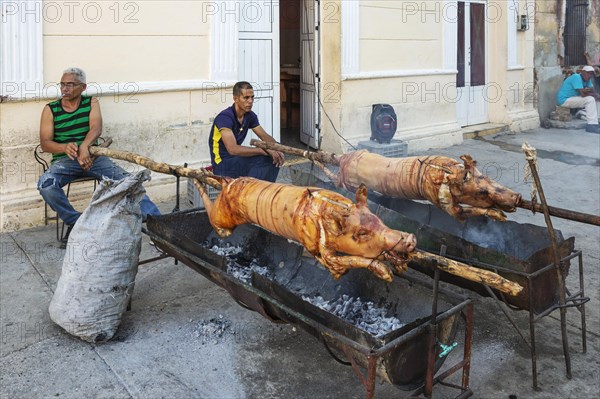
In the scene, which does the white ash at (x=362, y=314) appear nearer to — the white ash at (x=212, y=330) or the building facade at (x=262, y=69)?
the white ash at (x=212, y=330)

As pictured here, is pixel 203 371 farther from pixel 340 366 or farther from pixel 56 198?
pixel 56 198

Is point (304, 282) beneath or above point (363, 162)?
beneath

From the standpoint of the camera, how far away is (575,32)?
14.5 m

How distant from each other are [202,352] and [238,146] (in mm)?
2424

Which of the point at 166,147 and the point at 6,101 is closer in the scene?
the point at 6,101

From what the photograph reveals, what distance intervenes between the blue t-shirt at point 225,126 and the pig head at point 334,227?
224cm

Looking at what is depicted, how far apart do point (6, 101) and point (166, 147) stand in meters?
1.90

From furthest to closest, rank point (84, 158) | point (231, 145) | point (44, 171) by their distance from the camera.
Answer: point (44, 171) → point (231, 145) → point (84, 158)

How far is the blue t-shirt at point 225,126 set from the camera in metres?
5.88

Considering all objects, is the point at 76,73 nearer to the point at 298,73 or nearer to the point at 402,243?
the point at 402,243

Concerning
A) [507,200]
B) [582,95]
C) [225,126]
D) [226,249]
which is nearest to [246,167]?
[225,126]

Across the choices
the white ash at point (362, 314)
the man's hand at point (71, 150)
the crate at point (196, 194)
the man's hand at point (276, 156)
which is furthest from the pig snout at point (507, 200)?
the man's hand at point (71, 150)

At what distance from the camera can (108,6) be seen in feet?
21.8

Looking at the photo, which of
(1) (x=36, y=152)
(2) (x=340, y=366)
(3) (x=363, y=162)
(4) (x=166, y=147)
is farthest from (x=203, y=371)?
(4) (x=166, y=147)
